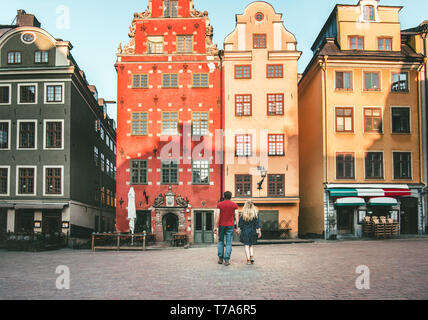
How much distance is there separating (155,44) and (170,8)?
2958 millimetres

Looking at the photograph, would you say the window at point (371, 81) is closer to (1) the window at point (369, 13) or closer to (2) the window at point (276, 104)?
(1) the window at point (369, 13)

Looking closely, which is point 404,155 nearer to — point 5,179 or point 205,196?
point 205,196

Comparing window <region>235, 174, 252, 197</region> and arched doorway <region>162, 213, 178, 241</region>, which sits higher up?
window <region>235, 174, 252, 197</region>

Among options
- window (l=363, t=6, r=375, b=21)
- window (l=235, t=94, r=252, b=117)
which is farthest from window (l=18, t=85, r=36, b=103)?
window (l=363, t=6, r=375, b=21)

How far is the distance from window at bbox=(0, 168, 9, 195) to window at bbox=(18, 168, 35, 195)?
84cm

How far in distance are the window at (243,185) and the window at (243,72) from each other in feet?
24.2

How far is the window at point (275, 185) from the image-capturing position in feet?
115

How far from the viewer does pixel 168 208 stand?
34500 mm

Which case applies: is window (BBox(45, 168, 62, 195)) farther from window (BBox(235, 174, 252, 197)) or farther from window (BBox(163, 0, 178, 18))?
window (BBox(163, 0, 178, 18))

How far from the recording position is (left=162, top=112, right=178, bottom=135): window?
116 ft

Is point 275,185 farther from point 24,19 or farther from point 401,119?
point 24,19

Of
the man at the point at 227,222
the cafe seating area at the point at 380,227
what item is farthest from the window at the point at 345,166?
the man at the point at 227,222

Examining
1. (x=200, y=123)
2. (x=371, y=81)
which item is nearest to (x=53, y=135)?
(x=200, y=123)

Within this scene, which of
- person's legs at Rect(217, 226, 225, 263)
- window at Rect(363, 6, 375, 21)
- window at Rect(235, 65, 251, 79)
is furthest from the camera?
→ window at Rect(363, 6, 375, 21)
